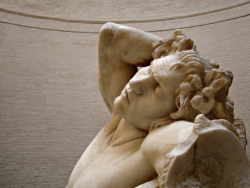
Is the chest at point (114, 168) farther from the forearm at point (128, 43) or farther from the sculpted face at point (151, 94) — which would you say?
the forearm at point (128, 43)

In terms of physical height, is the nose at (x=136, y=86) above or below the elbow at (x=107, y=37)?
below

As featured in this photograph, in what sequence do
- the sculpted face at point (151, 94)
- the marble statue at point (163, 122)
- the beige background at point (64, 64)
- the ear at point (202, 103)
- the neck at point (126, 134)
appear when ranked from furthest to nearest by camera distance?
the beige background at point (64, 64) → the neck at point (126, 134) → the sculpted face at point (151, 94) → the ear at point (202, 103) → the marble statue at point (163, 122)

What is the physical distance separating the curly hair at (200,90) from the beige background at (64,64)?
10.6 ft

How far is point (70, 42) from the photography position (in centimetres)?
497

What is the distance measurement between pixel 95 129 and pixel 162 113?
337 centimetres

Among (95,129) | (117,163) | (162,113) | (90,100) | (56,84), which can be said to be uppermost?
(162,113)

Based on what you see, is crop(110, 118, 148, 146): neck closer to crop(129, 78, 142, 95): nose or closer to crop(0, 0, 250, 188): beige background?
crop(129, 78, 142, 95): nose

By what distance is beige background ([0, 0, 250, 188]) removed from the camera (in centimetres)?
412

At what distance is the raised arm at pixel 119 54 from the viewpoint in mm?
1592

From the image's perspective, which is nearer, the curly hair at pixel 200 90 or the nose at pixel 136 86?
the curly hair at pixel 200 90

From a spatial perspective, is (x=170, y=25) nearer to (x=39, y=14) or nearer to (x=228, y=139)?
(x=39, y=14)

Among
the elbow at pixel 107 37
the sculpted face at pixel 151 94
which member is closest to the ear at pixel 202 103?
the sculpted face at pixel 151 94

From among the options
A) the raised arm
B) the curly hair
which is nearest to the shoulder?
the curly hair

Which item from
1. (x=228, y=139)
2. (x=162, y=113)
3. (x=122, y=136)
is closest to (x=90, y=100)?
(x=122, y=136)
